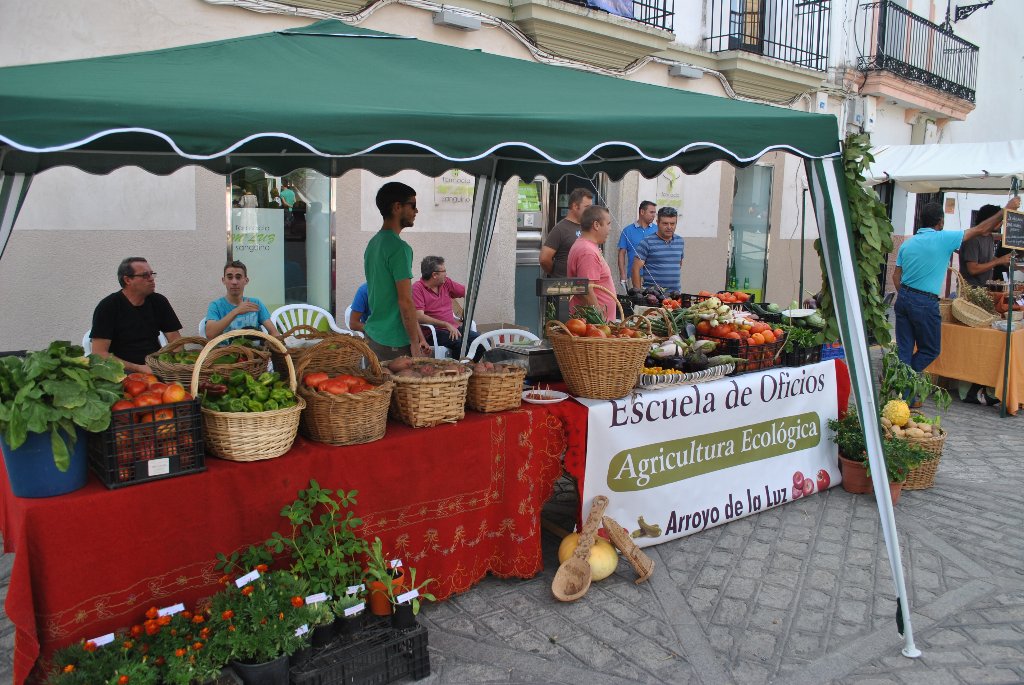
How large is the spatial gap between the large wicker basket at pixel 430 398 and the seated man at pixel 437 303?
2879 millimetres

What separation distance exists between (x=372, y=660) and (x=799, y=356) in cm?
364

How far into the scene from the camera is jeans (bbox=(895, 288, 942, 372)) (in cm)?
789

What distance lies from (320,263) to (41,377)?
5743mm

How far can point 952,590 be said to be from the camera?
416 centimetres

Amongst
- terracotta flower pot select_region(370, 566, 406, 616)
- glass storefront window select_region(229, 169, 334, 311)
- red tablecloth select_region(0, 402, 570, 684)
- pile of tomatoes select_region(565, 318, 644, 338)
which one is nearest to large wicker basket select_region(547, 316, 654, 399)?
pile of tomatoes select_region(565, 318, 644, 338)

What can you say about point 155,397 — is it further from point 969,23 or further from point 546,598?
point 969,23

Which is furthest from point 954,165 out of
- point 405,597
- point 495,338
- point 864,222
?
point 405,597

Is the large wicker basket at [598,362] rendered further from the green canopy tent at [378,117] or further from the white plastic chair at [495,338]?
the white plastic chair at [495,338]

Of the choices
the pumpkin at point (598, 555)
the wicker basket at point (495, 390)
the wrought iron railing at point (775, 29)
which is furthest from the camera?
the wrought iron railing at point (775, 29)

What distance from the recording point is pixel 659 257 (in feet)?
26.8

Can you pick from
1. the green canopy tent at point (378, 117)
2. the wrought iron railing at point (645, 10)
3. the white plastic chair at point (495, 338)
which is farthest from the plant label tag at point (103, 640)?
the wrought iron railing at point (645, 10)

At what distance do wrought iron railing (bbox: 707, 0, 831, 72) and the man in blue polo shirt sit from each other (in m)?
5.27

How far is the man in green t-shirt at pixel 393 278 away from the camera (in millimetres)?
4883

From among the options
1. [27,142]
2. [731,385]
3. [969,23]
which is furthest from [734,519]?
[969,23]
